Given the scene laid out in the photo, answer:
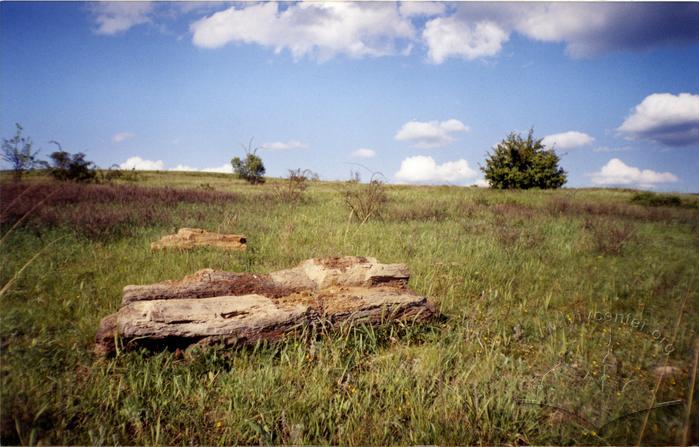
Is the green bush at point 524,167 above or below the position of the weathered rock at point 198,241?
above

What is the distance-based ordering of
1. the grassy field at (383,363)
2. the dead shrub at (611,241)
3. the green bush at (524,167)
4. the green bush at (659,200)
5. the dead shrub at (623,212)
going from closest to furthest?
the grassy field at (383,363) → the dead shrub at (611,241) → the dead shrub at (623,212) → the green bush at (659,200) → the green bush at (524,167)

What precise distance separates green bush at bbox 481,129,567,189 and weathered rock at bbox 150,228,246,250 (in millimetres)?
27777

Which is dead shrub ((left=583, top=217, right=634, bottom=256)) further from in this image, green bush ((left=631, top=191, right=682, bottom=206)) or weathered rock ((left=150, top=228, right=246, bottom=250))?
green bush ((left=631, top=191, right=682, bottom=206))

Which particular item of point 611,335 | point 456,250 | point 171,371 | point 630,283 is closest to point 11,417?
point 171,371

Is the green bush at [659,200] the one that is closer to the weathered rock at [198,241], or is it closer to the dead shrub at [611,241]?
the dead shrub at [611,241]

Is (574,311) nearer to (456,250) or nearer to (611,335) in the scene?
(611,335)

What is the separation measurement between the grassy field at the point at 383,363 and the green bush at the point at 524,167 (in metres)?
24.2

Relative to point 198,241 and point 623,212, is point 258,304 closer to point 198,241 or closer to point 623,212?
point 198,241

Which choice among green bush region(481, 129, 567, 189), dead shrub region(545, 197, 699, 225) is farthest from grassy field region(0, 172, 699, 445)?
green bush region(481, 129, 567, 189)

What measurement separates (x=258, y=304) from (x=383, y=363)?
1.24 metres

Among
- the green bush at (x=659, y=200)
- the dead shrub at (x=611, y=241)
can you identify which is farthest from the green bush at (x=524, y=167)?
the dead shrub at (x=611, y=241)

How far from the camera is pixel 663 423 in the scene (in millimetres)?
1437

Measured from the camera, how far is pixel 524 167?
28609 mm

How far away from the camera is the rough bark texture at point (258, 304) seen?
261 cm
